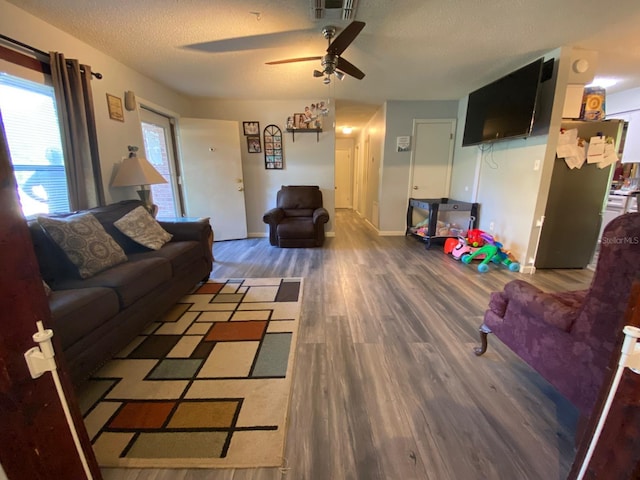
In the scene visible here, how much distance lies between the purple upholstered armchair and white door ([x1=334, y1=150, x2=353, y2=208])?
285 inches

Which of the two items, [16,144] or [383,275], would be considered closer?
[16,144]

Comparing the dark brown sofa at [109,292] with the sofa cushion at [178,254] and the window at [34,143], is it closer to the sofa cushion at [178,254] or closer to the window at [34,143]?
the sofa cushion at [178,254]

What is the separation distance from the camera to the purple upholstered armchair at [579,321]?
0.88 m

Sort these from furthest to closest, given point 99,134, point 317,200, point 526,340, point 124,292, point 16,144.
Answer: point 317,200, point 99,134, point 16,144, point 124,292, point 526,340

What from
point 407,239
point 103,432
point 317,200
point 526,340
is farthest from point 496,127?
point 103,432

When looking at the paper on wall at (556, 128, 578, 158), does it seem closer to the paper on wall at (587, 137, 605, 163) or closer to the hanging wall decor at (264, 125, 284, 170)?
the paper on wall at (587, 137, 605, 163)

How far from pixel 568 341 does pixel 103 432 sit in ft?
7.00

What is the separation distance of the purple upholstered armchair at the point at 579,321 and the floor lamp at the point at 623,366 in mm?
112

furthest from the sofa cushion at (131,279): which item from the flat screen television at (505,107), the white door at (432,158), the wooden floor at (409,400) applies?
the white door at (432,158)

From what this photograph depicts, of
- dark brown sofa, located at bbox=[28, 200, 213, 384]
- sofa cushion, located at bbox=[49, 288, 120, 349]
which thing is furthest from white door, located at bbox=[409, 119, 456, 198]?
sofa cushion, located at bbox=[49, 288, 120, 349]

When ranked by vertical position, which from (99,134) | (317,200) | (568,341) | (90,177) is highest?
(99,134)

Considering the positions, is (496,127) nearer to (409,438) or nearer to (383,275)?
(383,275)

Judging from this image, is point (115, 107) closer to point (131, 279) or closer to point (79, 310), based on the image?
point (131, 279)

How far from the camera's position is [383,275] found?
122 inches
